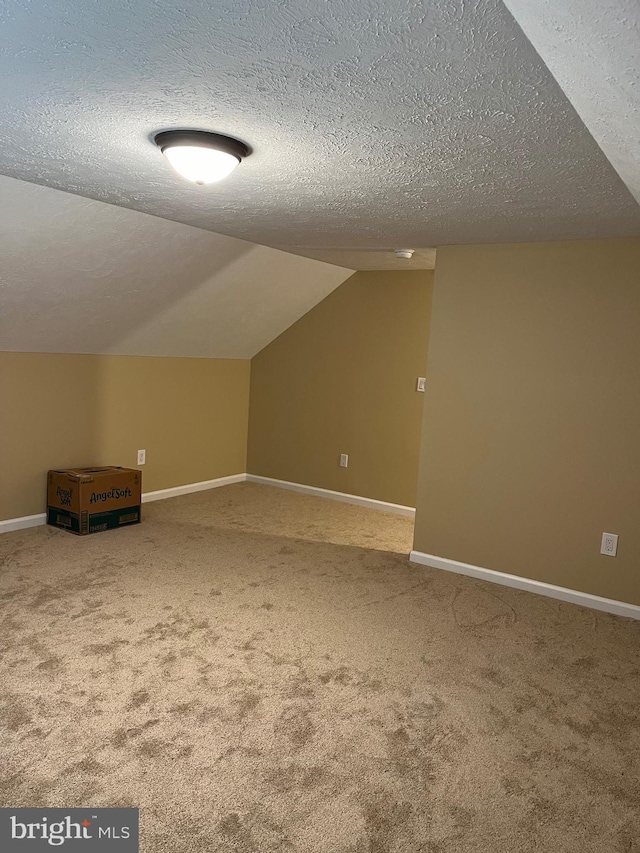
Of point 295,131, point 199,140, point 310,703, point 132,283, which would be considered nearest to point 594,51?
point 295,131

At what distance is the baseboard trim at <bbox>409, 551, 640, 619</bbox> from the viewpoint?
3707 millimetres

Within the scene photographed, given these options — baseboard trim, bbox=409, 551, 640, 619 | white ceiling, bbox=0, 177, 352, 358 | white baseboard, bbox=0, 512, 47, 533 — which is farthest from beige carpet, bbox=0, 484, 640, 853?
white ceiling, bbox=0, 177, 352, 358

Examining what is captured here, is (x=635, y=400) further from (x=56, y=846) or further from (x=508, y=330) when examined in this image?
(x=56, y=846)

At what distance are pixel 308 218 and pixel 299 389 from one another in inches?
105

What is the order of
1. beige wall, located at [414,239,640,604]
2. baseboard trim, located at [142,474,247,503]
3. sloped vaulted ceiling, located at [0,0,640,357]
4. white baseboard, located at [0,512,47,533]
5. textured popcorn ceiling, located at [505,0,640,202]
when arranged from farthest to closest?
1. baseboard trim, located at [142,474,247,503]
2. white baseboard, located at [0,512,47,533]
3. beige wall, located at [414,239,640,604]
4. sloped vaulted ceiling, located at [0,0,640,357]
5. textured popcorn ceiling, located at [505,0,640,202]

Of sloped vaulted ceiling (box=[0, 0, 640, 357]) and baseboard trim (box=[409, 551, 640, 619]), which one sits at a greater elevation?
sloped vaulted ceiling (box=[0, 0, 640, 357])

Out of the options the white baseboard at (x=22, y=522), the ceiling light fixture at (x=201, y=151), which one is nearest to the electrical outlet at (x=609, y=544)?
the ceiling light fixture at (x=201, y=151)

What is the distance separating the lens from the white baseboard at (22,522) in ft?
14.5

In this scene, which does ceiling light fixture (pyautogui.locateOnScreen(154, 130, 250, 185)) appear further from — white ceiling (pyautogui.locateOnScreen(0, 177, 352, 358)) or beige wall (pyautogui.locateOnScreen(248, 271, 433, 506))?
beige wall (pyautogui.locateOnScreen(248, 271, 433, 506))

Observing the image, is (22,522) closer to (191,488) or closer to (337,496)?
(191,488)

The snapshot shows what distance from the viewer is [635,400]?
3.61 m

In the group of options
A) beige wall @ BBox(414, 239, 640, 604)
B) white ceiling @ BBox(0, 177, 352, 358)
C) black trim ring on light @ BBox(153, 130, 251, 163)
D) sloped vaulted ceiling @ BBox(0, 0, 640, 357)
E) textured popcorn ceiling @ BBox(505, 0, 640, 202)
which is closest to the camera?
textured popcorn ceiling @ BBox(505, 0, 640, 202)

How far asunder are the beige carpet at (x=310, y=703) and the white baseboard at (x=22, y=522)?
211 millimetres

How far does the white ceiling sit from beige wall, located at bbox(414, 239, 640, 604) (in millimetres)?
1524
